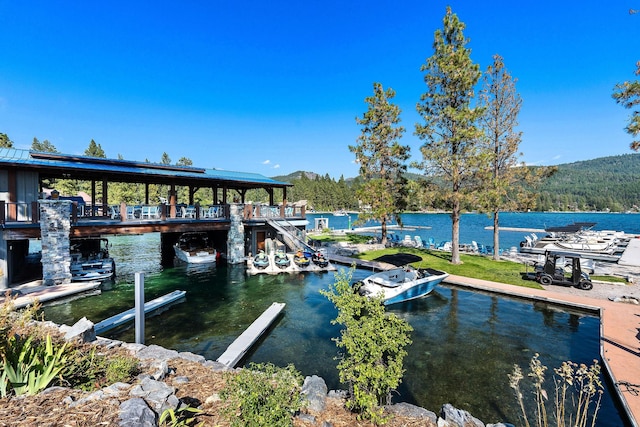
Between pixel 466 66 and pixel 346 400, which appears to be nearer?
pixel 346 400

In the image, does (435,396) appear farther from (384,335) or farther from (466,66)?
(466,66)

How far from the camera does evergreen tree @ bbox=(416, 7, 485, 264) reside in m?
17.1

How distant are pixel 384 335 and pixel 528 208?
61.6 ft

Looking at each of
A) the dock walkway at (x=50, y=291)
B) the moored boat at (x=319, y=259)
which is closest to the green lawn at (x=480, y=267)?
the moored boat at (x=319, y=259)

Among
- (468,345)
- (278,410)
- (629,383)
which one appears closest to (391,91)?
(468,345)

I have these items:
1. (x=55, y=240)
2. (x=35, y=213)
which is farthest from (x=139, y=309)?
(x=35, y=213)

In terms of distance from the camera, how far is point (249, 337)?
8.96 metres

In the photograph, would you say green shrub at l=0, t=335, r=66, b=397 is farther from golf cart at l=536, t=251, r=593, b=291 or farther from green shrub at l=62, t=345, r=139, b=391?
golf cart at l=536, t=251, r=593, b=291

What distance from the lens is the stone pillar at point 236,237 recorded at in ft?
67.6

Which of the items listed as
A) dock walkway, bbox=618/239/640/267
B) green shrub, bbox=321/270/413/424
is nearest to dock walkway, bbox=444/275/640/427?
green shrub, bbox=321/270/413/424

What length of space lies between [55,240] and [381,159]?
2231 centimetres

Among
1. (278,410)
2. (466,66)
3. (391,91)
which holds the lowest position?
(278,410)

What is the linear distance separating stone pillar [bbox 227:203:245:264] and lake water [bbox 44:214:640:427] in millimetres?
5010

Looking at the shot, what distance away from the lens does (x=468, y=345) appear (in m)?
8.98
